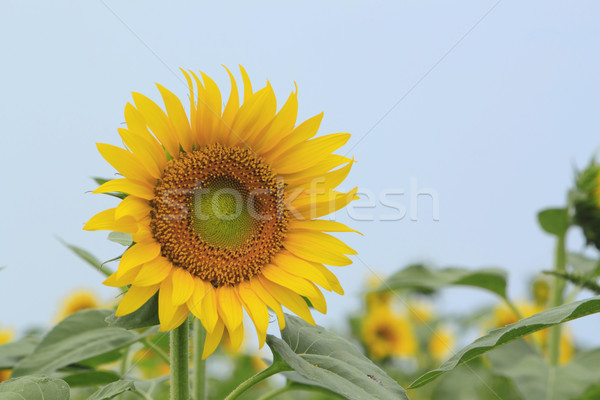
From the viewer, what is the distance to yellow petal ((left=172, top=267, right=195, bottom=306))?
4.63ft

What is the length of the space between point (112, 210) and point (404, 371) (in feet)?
9.91

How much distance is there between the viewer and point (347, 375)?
1431 mm

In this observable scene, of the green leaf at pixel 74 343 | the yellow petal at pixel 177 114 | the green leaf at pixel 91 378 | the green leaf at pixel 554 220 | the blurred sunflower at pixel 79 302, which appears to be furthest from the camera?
the blurred sunflower at pixel 79 302

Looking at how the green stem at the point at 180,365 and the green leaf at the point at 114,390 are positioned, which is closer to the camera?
the green leaf at the point at 114,390

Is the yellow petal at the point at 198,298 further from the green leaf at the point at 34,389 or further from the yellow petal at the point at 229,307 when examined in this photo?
the green leaf at the point at 34,389

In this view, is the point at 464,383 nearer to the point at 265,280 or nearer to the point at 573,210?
the point at 573,210

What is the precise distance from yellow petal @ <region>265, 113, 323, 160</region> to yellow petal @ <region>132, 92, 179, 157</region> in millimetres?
274

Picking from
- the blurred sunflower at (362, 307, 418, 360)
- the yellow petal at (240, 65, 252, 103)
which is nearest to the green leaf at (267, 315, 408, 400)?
the yellow petal at (240, 65, 252, 103)

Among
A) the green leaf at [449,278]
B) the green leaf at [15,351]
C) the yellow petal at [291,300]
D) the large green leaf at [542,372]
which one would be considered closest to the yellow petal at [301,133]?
the yellow petal at [291,300]

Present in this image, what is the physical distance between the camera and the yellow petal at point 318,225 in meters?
1.60

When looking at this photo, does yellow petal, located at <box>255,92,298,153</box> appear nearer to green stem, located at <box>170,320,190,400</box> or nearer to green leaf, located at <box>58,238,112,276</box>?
green stem, located at <box>170,320,190,400</box>

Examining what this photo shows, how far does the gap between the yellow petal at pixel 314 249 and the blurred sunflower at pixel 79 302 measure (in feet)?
9.39

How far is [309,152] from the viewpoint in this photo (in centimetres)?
166

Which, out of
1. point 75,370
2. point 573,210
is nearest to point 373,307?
point 573,210
